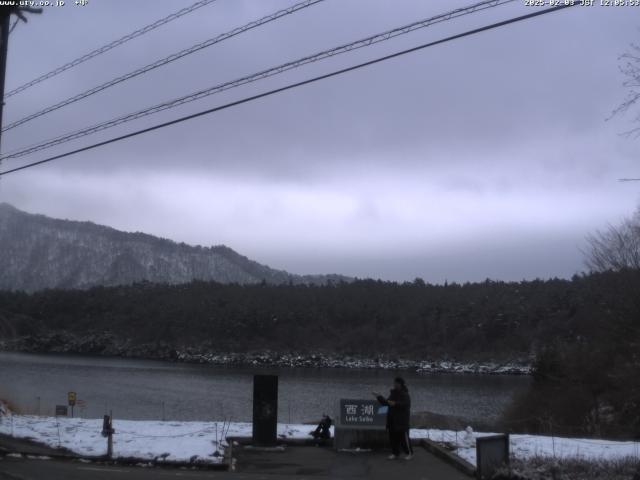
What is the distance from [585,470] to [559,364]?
3031cm

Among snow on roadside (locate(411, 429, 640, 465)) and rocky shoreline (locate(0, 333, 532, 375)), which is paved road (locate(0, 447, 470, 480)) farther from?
rocky shoreline (locate(0, 333, 532, 375))

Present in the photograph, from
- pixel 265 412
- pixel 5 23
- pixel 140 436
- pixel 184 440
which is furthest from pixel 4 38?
pixel 265 412

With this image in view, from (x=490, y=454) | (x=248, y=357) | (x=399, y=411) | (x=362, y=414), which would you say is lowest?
(x=248, y=357)

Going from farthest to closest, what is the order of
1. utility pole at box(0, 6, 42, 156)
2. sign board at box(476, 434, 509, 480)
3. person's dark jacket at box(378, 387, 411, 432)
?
utility pole at box(0, 6, 42, 156) → person's dark jacket at box(378, 387, 411, 432) → sign board at box(476, 434, 509, 480)

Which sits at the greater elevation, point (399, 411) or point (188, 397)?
point (399, 411)

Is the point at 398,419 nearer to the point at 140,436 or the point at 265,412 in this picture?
the point at 265,412

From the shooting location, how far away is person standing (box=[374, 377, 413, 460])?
1425 cm

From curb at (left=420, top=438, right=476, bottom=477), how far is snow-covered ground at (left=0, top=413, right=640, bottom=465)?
1.37 feet

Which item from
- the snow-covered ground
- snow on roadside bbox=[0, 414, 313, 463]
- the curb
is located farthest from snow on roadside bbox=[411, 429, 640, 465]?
snow on roadside bbox=[0, 414, 313, 463]

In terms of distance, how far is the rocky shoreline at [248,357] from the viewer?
117 metres

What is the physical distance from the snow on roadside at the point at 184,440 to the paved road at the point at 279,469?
740 mm

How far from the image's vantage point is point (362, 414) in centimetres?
1567

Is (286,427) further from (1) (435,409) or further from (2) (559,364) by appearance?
(1) (435,409)

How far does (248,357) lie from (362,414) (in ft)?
402
